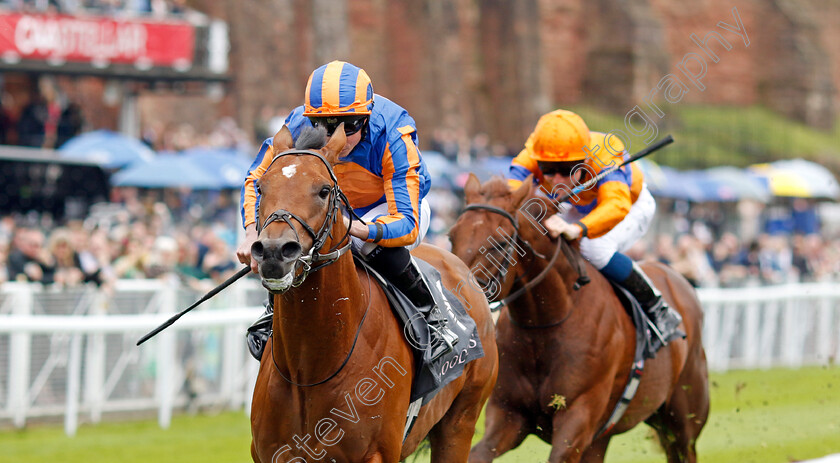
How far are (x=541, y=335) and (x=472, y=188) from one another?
2.63ft

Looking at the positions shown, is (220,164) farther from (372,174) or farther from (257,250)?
(257,250)

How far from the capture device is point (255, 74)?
20.6 m

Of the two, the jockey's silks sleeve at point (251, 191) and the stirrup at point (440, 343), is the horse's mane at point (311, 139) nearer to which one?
the jockey's silks sleeve at point (251, 191)

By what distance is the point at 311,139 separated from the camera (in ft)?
12.2

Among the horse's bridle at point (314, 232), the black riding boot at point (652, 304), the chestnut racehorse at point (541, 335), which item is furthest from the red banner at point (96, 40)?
the horse's bridle at point (314, 232)

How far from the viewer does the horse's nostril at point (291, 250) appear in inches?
127

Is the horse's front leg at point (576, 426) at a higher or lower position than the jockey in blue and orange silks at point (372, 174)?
lower

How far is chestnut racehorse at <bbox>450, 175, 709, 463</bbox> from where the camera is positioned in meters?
5.20

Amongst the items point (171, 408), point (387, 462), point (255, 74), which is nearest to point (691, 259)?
point (171, 408)

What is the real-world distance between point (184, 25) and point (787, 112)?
2485 cm

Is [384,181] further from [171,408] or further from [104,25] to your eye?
[104,25]

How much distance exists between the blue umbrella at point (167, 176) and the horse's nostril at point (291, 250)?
30.8ft

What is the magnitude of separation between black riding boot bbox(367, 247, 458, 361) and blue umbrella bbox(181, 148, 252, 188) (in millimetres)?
8681

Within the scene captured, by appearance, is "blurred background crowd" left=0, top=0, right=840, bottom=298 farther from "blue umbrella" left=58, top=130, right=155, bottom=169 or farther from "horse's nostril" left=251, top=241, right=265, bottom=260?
"horse's nostril" left=251, top=241, right=265, bottom=260
